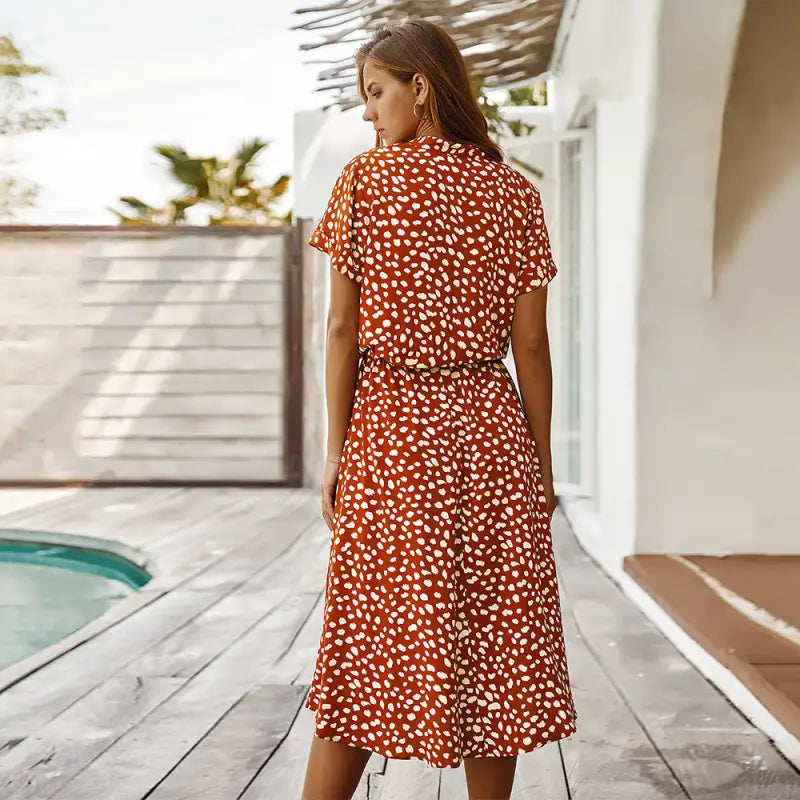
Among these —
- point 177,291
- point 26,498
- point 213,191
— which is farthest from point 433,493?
point 213,191

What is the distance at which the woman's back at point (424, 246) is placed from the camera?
5.03 ft

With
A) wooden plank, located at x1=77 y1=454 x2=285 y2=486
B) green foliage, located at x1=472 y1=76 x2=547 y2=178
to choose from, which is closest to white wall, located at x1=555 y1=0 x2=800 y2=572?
green foliage, located at x1=472 y1=76 x2=547 y2=178

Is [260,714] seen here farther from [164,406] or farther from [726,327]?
[164,406]

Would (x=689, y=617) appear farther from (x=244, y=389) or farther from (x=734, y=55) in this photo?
(x=244, y=389)

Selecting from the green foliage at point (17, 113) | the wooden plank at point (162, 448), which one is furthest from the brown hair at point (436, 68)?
the green foliage at point (17, 113)

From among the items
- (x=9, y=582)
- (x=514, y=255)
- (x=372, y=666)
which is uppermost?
(x=514, y=255)

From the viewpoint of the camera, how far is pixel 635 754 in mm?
2229

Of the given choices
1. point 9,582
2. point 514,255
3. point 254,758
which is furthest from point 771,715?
point 9,582

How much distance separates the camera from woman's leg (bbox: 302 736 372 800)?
63.0 inches

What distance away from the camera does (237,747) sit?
2281 millimetres

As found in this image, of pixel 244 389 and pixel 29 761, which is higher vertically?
pixel 244 389

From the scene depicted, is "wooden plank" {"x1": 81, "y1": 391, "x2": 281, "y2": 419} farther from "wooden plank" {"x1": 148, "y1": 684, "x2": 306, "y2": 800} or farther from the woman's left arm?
the woman's left arm

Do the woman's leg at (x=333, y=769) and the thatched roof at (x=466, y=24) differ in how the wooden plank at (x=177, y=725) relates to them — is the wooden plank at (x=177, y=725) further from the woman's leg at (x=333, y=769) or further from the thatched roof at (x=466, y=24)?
the thatched roof at (x=466, y=24)

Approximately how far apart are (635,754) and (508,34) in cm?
422
